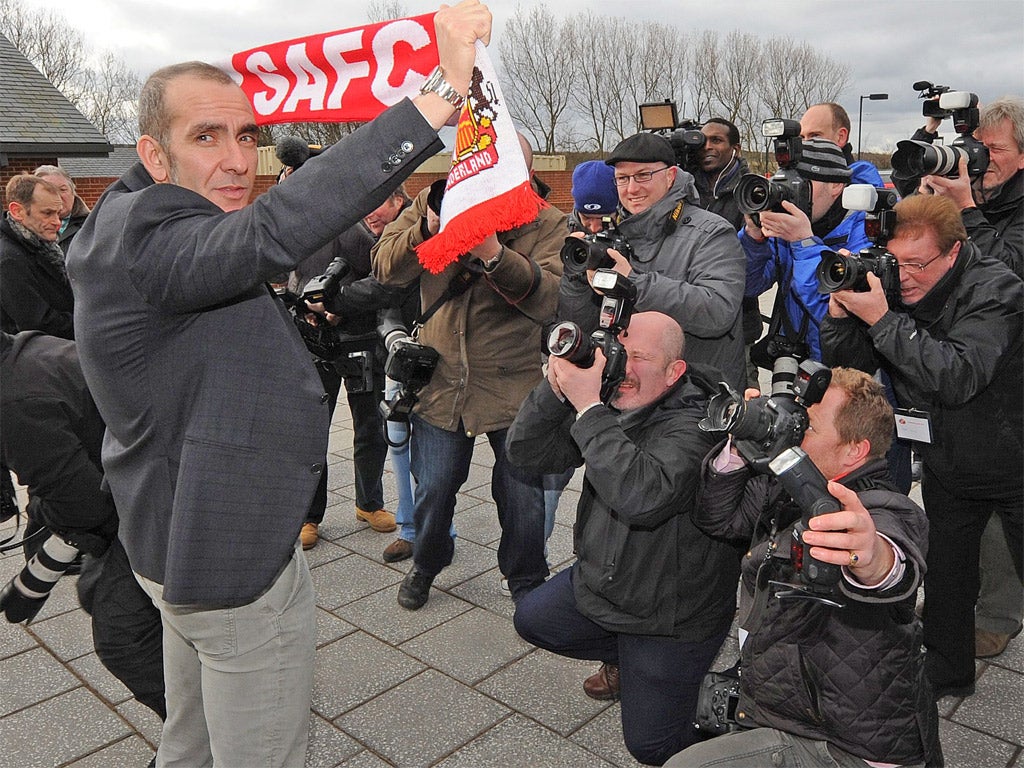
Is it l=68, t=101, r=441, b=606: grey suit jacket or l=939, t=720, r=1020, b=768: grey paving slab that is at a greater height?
l=68, t=101, r=441, b=606: grey suit jacket

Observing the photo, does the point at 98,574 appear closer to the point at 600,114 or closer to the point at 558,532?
the point at 558,532

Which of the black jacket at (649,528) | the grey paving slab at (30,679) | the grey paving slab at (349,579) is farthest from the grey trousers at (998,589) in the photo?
the grey paving slab at (30,679)

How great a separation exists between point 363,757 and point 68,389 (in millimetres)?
1509

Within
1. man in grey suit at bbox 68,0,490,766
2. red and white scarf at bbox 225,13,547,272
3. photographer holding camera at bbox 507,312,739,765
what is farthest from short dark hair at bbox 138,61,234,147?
photographer holding camera at bbox 507,312,739,765

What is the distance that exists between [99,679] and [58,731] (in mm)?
332

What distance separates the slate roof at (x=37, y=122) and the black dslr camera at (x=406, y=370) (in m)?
14.5

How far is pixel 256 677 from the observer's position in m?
1.89

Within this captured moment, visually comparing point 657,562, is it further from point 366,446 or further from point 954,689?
point 366,446

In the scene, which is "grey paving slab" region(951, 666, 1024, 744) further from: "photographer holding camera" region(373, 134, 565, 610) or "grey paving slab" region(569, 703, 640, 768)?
"photographer holding camera" region(373, 134, 565, 610)

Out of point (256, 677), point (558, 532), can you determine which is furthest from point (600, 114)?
point (256, 677)

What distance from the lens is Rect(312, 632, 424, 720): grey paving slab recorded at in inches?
124

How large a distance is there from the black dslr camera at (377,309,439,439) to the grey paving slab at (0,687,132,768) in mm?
1587

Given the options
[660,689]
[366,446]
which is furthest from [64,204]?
[660,689]

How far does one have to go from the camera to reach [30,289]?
494cm
